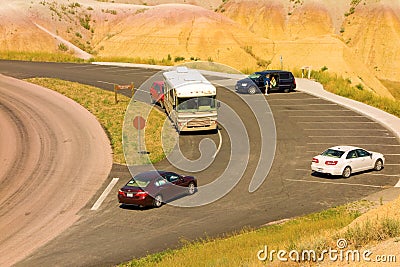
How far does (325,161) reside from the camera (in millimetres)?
28688

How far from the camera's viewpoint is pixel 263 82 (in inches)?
1957

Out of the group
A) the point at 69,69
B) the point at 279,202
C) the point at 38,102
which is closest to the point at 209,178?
the point at 279,202

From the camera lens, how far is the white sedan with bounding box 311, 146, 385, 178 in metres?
28.5

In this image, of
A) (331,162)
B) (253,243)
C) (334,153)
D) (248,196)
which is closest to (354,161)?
(334,153)

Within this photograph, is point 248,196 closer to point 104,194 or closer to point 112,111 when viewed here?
point 104,194

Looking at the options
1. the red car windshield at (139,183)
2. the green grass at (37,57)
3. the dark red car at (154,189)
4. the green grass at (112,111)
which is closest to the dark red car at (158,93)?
the green grass at (112,111)

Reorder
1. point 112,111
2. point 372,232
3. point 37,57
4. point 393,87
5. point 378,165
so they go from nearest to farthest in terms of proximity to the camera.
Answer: point 372,232 → point 378,165 → point 112,111 → point 37,57 → point 393,87

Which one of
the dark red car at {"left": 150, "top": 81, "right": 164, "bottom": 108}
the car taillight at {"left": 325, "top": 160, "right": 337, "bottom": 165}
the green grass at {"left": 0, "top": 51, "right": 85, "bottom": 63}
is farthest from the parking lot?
the green grass at {"left": 0, "top": 51, "right": 85, "bottom": 63}

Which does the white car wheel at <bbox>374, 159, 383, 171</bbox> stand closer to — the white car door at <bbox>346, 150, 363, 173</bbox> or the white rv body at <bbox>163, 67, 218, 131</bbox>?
the white car door at <bbox>346, 150, 363, 173</bbox>

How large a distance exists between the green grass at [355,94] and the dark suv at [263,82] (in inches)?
221

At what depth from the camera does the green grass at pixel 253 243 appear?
1590 cm

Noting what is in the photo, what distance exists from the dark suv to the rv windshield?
559 inches

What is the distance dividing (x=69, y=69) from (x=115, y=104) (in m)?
20.3

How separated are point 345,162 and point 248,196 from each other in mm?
5825
